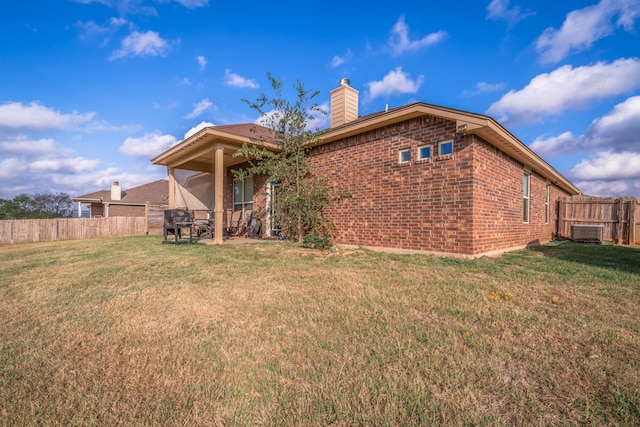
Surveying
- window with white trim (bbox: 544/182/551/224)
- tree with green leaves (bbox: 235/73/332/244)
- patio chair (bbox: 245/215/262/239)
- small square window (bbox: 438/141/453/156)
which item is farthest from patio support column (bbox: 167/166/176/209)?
window with white trim (bbox: 544/182/551/224)

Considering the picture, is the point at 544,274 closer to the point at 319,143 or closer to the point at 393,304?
the point at 393,304

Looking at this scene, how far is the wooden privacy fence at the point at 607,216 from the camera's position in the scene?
1124 centimetres

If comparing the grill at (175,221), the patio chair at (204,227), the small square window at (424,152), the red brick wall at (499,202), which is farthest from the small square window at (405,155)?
the patio chair at (204,227)

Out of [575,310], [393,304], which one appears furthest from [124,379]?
[575,310]

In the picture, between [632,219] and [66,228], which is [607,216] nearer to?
[632,219]

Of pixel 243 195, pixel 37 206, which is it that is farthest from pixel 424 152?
pixel 37 206

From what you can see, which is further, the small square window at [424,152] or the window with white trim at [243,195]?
the window with white trim at [243,195]

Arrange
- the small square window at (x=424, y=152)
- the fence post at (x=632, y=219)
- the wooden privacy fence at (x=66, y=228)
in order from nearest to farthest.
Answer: the small square window at (x=424, y=152)
the fence post at (x=632, y=219)
the wooden privacy fence at (x=66, y=228)

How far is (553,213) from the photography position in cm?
1220

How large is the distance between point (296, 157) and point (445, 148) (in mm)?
3864

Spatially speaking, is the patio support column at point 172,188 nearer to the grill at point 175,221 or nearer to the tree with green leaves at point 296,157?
the grill at point 175,221

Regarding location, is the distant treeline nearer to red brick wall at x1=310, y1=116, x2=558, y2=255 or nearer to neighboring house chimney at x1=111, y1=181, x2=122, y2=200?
neighboring house chimney at x1=111, y1=181, x2=122, y2=200

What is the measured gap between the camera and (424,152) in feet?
21.0

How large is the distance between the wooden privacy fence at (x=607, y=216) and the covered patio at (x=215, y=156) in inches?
522
